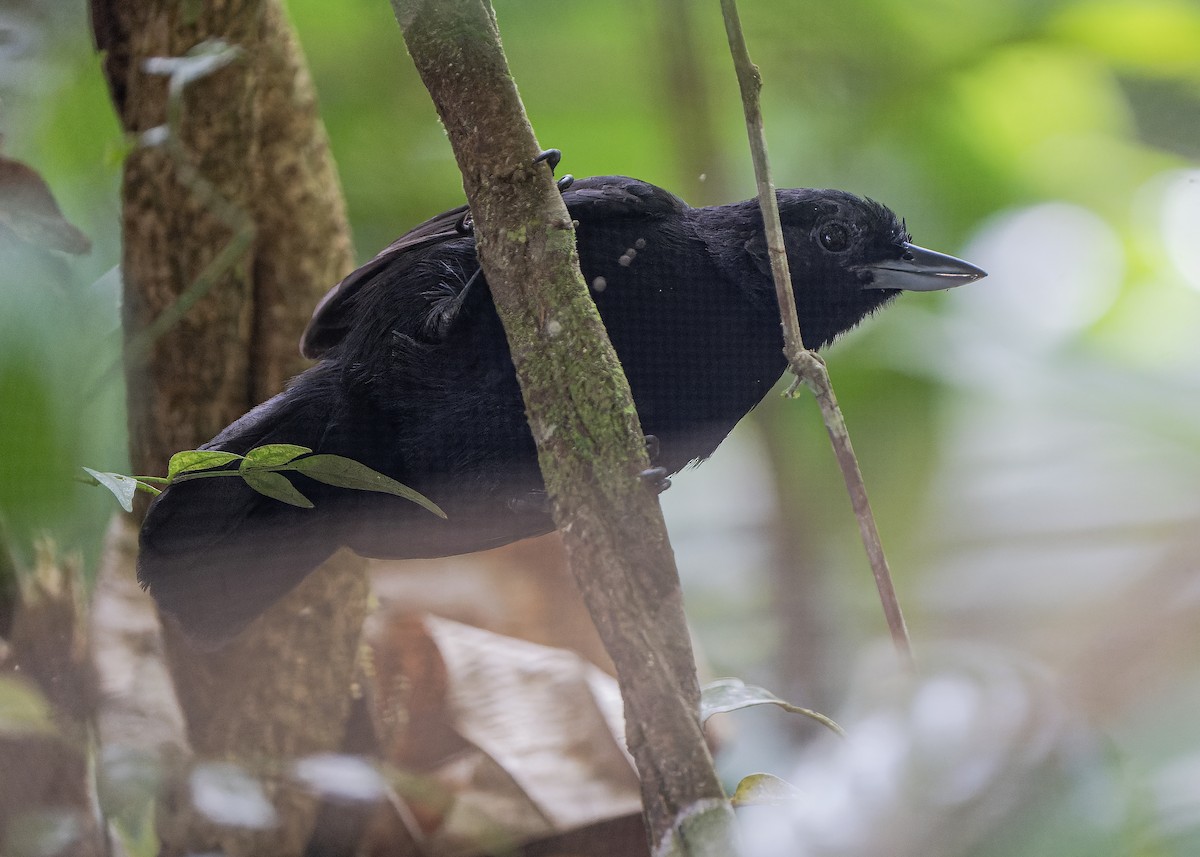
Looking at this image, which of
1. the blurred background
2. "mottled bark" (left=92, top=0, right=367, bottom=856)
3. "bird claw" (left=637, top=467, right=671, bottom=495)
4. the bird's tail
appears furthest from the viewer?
"mottled bark" (left=92, top=0, right=367, bottom=856)

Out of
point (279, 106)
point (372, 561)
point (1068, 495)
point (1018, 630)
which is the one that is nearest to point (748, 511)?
point (372, 561)

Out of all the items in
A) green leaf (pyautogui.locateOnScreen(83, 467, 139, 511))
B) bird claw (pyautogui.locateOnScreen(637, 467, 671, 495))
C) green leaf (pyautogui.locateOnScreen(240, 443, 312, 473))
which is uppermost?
bird claw (pyautogui.locateOnScreen(637, 467, 671, 495))

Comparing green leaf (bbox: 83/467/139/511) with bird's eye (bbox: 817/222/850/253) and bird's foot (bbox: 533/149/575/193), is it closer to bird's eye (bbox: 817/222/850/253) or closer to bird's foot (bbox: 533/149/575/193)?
bird's foot (bbox: 533/149/575/193)

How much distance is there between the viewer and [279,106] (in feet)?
5.47

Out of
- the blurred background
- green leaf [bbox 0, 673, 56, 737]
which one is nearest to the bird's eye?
the blurred background

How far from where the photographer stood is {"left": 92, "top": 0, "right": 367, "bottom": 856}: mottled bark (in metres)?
1.52

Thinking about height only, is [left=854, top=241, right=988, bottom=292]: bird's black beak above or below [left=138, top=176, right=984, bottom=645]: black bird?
above

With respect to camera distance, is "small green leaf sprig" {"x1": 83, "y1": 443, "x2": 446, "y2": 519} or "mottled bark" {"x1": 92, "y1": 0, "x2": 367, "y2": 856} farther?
"mottled bark" {"x1": 92, "y1": 0, "x2": 367, "y2": 856}

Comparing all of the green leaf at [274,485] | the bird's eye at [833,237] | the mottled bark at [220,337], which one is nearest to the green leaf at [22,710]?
the mottled bark at [220,337]

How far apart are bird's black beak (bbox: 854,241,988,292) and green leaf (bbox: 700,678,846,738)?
0.58 m

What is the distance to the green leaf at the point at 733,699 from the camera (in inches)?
36.8

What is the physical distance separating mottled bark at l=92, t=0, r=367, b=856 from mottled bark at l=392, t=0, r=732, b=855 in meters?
0.67

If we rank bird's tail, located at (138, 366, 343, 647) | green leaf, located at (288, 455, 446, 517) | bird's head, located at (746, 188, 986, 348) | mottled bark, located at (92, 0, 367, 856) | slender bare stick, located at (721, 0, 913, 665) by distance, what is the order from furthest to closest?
1. mottled bark, located at (92, 0, 367, 856)
2. bird's head, located at (746, 188, 986, 348)
3. bird's tail, located at (138, 366, 343, 647)
4. green leaf, located at (288, 455, 446, 517)
5. slender bare stick, located at (721, 0, 913, 665)

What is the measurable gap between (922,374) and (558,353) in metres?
0.42
